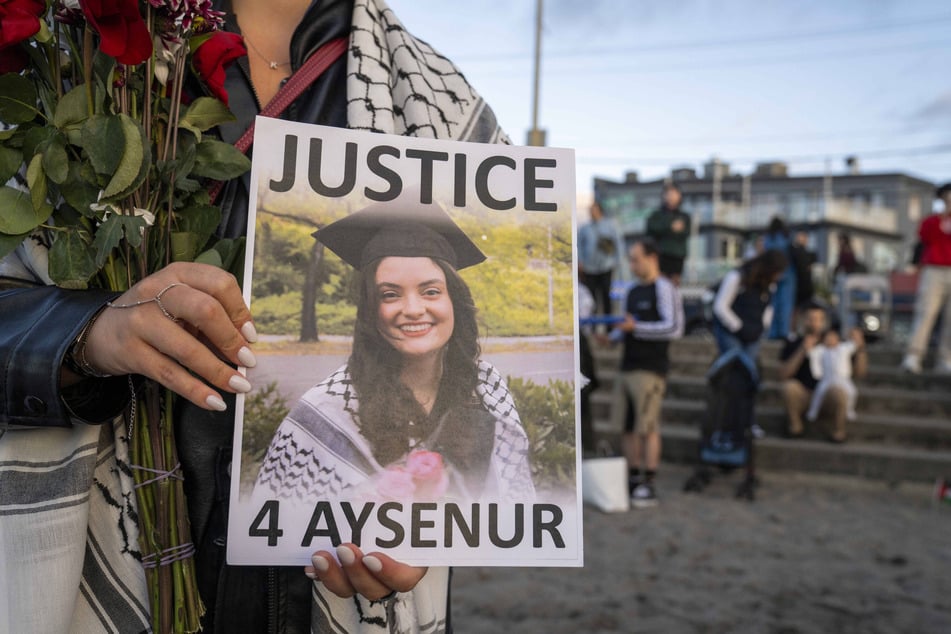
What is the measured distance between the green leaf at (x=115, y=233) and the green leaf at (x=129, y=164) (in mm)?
31

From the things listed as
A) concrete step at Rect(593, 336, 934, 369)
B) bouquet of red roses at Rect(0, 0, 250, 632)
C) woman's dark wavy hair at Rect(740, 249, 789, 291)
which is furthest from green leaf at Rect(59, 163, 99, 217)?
concrete step at Rect(593, 336, 934, 369)

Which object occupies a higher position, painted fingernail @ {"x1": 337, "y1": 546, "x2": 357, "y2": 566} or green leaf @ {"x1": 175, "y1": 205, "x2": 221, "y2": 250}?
green leaf @ {"x1": 175, "y1": 205, "x2": 221, "y2": 250}

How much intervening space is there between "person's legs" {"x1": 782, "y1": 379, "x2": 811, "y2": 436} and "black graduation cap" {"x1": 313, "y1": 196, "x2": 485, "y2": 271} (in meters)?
7.19

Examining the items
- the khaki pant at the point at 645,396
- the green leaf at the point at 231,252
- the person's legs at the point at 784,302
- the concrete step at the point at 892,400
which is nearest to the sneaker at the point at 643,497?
the khaki pant at the point at 645,396

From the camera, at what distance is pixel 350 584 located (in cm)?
102

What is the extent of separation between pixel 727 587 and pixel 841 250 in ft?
39.6

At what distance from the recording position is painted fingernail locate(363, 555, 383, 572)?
0.97 meters

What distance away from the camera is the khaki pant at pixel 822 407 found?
294 inches

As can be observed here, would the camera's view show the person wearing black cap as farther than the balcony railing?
No

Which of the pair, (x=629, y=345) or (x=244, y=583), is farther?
(x=629, y=345)

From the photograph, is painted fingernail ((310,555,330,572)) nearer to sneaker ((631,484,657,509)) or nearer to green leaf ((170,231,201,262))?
green leaf ((170,231,201,262))

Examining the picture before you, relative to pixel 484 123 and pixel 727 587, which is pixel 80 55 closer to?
pixel 484 123

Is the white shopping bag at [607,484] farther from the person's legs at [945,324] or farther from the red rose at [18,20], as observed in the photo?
the red rose at [18,20]

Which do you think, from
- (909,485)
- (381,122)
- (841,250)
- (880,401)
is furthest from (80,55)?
(841,250)
